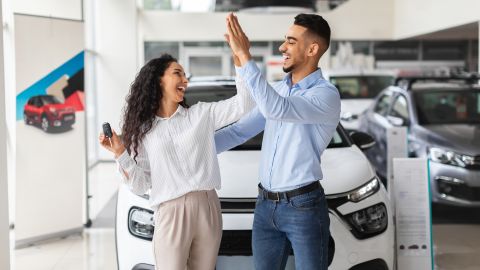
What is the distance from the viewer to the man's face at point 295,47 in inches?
89.7

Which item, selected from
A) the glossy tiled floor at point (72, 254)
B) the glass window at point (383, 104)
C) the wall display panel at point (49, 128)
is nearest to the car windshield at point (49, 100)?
the wall display panel at point (49, 128)

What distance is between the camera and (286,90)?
94.3 inches

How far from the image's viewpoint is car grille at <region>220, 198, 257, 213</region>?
9.73ft

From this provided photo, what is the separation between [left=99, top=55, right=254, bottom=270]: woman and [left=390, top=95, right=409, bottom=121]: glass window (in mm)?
5098

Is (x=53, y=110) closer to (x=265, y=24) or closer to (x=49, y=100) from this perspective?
(x=49, y=100)

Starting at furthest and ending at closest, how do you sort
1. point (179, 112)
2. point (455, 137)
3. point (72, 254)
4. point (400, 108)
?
point (400, 108) < point (455, 137) < point (72, 254) < point (179, 112)

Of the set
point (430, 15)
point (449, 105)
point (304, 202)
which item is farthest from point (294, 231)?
point (430, 15)

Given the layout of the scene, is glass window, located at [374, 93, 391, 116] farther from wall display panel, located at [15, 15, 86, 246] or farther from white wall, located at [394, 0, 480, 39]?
wall display panel, located at [15, 15, 86, 246]

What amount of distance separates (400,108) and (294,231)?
5.38m

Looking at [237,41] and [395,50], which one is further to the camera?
[395,50]

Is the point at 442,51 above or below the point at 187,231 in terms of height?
above

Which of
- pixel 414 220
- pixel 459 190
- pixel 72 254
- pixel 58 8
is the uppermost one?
pixel 58 8

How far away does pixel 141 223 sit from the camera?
10.00 ft

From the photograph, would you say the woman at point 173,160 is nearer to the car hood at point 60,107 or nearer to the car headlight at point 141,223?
the car headlight at point 141,223
